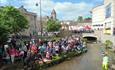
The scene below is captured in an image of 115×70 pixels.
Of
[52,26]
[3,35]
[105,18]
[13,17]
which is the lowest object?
[52,26]

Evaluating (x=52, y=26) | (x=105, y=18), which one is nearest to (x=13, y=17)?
(x=105, y=18)

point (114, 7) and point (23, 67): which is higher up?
point (114, 7)

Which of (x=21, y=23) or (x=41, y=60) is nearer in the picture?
(x=41, y=60)

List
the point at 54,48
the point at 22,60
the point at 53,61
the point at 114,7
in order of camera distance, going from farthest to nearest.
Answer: the point at 114,7
the point at 54,48
the point at 53,61
the point at 22,60

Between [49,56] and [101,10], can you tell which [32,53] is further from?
[101,10]

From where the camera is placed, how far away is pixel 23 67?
2539 centimetres

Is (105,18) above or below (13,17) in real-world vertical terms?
below

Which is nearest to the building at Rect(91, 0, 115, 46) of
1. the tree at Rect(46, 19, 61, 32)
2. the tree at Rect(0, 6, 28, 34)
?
the tree at Rect(46, 19, 61, 32)

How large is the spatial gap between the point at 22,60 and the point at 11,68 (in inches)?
90.1

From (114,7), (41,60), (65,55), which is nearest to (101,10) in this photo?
(114,7)

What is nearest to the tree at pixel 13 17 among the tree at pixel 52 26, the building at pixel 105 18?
the building at pixel 105 18

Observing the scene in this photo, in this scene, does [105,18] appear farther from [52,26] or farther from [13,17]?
[13,17]

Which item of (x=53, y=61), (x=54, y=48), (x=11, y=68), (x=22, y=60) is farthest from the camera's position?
(x=54, y=48)

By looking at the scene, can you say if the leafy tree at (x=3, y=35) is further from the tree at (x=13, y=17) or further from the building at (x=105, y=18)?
the building at (x=105, y=18)
